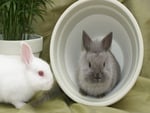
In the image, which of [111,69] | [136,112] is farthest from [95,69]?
[136,112]

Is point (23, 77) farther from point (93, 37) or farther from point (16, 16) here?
point (93, 37)

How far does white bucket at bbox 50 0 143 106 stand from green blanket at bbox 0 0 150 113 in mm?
53

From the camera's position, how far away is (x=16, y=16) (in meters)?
1.46

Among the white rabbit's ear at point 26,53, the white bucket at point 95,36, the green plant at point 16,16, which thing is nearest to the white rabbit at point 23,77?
the white rabbit's ear at point 26,53

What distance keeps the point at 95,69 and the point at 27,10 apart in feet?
1.27

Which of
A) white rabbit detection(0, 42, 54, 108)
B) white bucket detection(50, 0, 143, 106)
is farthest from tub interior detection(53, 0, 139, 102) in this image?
white rabbit detection(0, 42, 54, 108)

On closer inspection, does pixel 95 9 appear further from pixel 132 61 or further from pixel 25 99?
pixel 25 99

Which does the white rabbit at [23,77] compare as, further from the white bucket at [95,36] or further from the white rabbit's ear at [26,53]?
the white bucket at [95,36]

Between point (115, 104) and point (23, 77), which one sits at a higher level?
point (23, 77)

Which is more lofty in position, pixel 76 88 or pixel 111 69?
pixel 111 69

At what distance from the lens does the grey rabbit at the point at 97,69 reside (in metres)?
1.34

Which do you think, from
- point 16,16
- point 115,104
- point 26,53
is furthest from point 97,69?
point 16,16

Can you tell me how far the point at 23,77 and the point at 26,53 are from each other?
89 millimetres

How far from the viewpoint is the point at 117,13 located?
4.66ft
